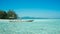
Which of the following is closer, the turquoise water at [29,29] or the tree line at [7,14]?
the turquoise water at [29,29]

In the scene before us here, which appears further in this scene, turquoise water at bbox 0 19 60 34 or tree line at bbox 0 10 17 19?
tree line at bbox 0 10 17 19

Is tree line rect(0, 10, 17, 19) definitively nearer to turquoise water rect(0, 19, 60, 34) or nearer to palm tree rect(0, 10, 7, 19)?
palm tree rect(0, 10, 7, 19)

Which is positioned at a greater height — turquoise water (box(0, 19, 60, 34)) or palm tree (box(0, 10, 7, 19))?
palm tree (box(0, 10, 7, 19))

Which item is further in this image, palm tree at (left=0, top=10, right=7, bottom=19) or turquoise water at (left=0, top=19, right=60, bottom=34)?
palm tree at (left=0, top=10, right=7, bottom=19)

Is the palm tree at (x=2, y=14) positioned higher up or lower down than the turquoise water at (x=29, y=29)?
higher up

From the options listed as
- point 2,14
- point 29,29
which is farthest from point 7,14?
point 29,29

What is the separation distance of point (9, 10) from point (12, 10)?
99cm

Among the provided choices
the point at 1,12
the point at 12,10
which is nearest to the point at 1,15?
the point at 1,12

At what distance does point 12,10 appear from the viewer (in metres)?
40.3

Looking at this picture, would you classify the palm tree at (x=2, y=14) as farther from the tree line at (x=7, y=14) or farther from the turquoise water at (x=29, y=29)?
the turquoise water at (x=29, y=29)

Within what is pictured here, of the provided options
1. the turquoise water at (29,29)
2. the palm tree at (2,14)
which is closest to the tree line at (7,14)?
the palm tree at (2,14)

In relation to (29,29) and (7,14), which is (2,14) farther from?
(29,29)

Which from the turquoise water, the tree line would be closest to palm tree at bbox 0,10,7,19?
the tree line

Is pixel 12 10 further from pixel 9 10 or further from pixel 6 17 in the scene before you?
pixel 6 17
